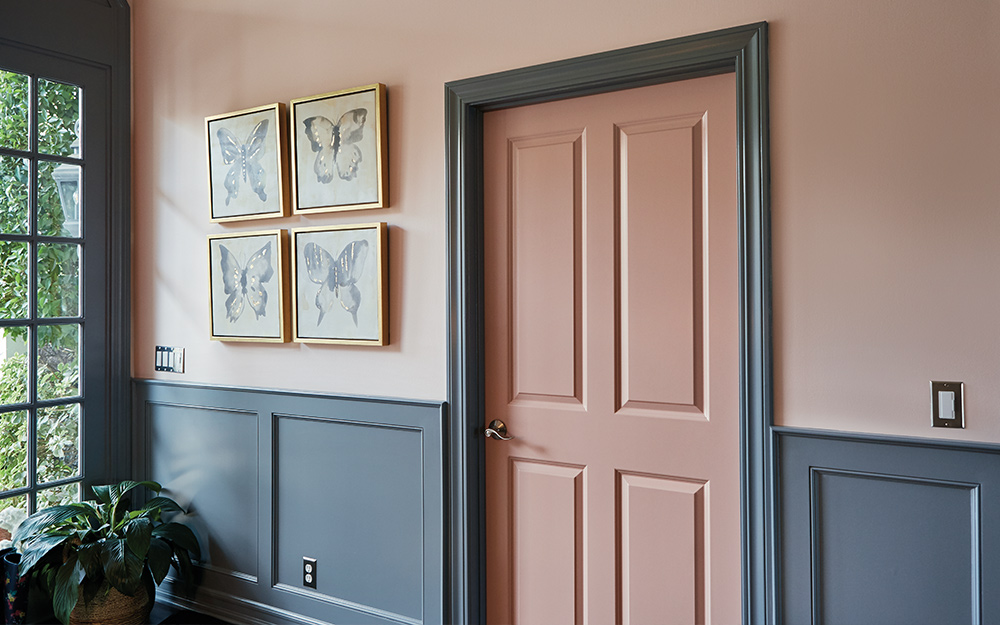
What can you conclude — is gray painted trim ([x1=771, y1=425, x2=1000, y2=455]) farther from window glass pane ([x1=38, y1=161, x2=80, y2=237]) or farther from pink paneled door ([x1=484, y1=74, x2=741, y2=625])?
window glass pane ([x1=38, y1=161, x2=80, y2=237])

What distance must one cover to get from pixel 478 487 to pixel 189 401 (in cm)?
137

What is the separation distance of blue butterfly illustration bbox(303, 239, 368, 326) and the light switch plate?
173cm

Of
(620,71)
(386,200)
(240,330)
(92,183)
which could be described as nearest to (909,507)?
(620,71)

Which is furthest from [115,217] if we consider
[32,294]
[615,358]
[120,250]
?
[615,358]

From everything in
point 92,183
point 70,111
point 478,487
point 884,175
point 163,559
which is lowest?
point 163,559

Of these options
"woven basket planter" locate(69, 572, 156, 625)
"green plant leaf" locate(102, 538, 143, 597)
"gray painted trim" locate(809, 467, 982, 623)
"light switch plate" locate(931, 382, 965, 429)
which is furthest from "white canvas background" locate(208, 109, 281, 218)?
"light switch plate" locate(931, 382, 965, 429)

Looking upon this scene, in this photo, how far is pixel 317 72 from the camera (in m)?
2.50

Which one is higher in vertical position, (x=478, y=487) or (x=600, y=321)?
(x=600, y=321)

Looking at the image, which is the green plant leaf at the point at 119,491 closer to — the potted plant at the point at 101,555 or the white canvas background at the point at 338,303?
the potted plant at the point at 101,555

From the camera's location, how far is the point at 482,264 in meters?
2.27

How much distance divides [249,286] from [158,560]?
3.59ft

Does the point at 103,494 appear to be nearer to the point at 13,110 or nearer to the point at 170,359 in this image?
the point at 170,359

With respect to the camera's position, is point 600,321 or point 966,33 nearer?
point 966,33

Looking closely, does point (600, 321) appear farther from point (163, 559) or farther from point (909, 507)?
point (163, 559)
